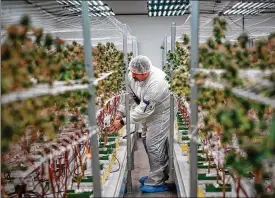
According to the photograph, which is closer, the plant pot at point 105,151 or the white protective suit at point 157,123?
the plant pot at point 105,151

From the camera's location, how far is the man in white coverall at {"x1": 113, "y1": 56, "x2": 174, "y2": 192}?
4828 mm

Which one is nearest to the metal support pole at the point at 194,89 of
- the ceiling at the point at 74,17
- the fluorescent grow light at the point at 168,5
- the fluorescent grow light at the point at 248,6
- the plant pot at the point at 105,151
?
the ceiling at the point at 74,17

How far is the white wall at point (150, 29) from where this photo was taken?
950 centimetres

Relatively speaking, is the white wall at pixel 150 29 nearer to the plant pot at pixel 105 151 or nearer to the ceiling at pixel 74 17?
the ceiling at pixel 74 17

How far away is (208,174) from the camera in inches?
145

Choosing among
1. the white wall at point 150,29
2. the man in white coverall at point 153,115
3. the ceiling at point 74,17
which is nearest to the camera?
the ceiling at point 74,17

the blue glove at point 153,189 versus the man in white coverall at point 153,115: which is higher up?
the man in white coverall at point 153,115

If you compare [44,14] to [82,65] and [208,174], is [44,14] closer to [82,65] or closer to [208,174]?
[82,65]

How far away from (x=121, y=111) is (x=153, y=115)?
50 centimetres

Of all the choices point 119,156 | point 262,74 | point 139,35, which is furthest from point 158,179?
point 139,35

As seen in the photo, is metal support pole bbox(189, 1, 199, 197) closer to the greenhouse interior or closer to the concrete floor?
the greenhouse interior

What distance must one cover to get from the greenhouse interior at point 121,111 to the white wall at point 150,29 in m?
2.58

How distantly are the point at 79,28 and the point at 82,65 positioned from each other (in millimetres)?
2656

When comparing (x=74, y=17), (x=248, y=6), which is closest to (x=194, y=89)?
(x=74, y=17)
